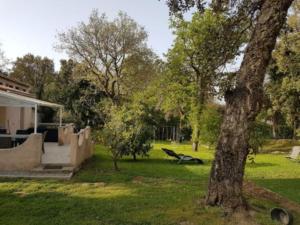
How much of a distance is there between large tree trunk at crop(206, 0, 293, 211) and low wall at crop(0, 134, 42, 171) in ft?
25.0

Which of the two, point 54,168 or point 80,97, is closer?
point 54,168

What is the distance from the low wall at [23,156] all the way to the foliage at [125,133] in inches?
114

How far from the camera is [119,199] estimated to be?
9.98 m

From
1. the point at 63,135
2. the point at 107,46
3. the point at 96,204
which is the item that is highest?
the point at 107,46

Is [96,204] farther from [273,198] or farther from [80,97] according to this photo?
[80,97]

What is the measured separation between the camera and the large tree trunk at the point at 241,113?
827 centimetres

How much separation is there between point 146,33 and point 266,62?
29319mm

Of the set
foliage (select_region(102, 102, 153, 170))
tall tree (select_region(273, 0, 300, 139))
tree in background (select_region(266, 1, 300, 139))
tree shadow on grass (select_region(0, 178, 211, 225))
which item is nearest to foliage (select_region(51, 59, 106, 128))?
tree in background (select_region(266, 1, 300, 139))

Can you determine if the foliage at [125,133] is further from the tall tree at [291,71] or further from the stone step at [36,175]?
the tall tree at [291,71]

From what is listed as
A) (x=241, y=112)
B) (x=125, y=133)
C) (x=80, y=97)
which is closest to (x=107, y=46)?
(x=80, y=97)

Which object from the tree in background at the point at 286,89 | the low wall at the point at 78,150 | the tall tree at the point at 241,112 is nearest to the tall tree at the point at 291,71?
the tree in background at the point at 286,89

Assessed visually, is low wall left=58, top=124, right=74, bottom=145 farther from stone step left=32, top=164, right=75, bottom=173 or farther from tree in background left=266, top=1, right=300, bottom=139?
tree in background left=266, top=1, right=300, bottom=139

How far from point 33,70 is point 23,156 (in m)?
53.4

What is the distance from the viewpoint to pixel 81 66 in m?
37.6
